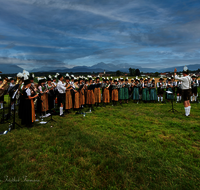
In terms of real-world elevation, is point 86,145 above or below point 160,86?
below

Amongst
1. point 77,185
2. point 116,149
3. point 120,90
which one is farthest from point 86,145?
point 120,90

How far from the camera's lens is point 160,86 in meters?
13.7

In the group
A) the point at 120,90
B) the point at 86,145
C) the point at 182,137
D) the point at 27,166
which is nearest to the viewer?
the point at 27,166

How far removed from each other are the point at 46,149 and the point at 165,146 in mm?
4340

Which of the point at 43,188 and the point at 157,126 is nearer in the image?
the point at 43,188

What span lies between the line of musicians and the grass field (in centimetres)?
213

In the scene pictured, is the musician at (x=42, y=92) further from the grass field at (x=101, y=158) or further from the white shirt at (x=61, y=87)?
the grass field at (x=101, y=158)

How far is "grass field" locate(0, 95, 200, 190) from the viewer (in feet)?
10.3

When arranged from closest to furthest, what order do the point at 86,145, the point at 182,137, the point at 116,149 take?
the point at 116,149, the point at 86,145, the point at 182,137

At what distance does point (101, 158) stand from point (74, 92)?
677 cm

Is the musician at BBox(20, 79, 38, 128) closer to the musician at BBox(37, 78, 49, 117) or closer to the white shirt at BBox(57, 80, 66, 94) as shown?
the musician at BBox(37, 78, 49, 117)

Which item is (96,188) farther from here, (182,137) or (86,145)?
(182,137)

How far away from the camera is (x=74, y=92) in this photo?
10078 millimetres

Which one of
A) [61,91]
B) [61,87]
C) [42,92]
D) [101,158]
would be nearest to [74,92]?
[61,91]
